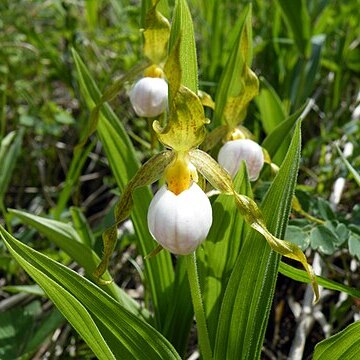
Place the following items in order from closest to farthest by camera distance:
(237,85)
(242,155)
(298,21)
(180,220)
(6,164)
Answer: (180,220) → (242,155) → (237,85) → (6,164) → (298,21)

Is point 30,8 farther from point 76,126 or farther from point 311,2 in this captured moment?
point 311,2

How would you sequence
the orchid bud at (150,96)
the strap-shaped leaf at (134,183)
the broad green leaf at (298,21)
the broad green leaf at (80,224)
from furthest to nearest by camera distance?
the broad green leaf at (298,21), the broad green leaf at (80,224), the orchid bud at (150,96), the strap-shaped leaf at (134,183)

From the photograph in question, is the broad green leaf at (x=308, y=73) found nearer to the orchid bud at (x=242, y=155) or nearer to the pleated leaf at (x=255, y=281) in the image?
the orchid bud at (x=242, y=155)

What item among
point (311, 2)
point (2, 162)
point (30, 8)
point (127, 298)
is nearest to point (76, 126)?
point (2, 162)

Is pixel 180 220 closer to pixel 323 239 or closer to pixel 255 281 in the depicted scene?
pixel 255 281

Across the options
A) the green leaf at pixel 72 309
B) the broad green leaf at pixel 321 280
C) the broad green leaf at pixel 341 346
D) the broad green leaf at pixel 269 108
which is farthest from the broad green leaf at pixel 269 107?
the green leaf at pixel 72 309

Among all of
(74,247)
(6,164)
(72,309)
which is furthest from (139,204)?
(6,164)

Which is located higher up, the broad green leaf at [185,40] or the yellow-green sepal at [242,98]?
the broad green leaf at [185,40]
